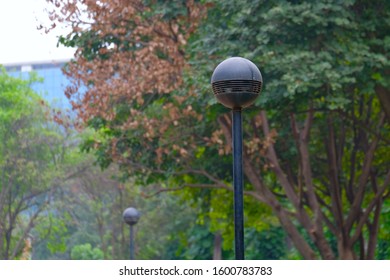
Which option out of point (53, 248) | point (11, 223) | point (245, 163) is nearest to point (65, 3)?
point (245, 163)

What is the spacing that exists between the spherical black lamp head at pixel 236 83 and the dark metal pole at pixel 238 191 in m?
0.18

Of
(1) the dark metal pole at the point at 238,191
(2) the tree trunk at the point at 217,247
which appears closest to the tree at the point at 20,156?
(2) the tree trunk at the point at 217,247

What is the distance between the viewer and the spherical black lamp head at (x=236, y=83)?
27.6ft

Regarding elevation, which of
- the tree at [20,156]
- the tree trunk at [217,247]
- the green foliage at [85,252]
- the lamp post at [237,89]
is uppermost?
the green foliage at [85,252]

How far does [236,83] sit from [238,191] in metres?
0.96

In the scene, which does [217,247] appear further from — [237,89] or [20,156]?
[237,89]

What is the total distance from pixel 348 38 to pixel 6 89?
25901 millimetres

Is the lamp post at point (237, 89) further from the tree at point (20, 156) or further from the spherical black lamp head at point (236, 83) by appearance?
the tree at point (20, 156)

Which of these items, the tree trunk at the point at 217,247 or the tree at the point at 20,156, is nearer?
the tree at the point at 20,156

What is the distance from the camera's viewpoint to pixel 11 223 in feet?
130

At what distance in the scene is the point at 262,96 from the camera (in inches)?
669

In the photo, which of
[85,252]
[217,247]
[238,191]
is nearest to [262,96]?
[238,191]

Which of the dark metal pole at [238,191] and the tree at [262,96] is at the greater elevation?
the tree at [262,96]
